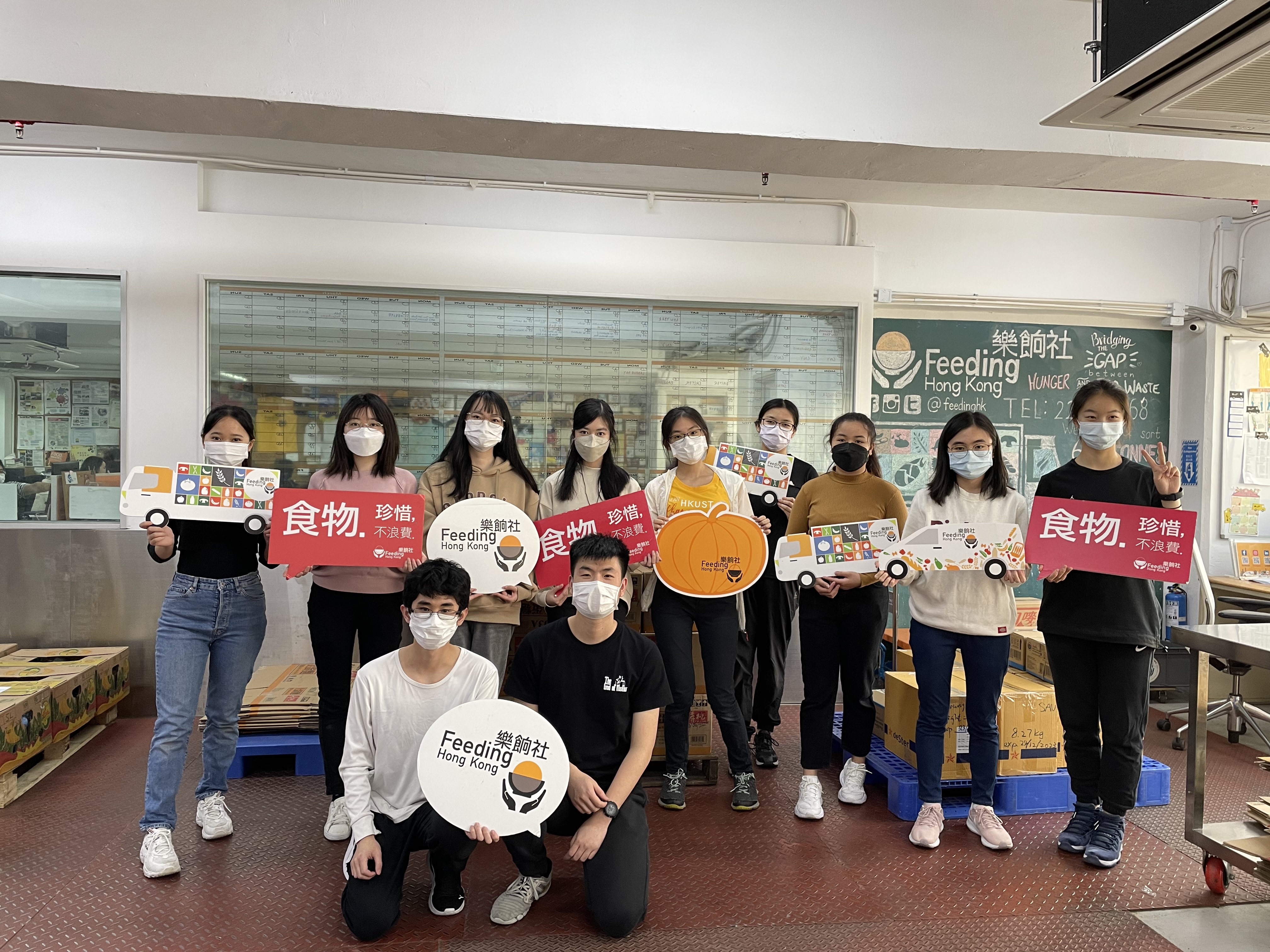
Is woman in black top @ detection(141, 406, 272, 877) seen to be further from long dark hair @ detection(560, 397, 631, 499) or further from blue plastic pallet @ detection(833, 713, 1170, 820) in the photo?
Answer: blue plastic pallet @ detection(833, 713, 1170, 820)

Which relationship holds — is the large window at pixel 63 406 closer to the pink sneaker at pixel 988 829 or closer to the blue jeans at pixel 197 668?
the blue jeans at pixel 197 668

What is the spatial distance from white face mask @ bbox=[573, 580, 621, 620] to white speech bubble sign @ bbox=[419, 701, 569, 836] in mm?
343

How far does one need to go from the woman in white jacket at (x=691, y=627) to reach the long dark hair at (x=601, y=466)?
12 centimetres

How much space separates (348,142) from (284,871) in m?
2.53

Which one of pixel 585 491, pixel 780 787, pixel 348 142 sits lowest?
pixel 780 787

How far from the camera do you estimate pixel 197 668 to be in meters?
2.76

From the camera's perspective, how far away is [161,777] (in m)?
2.66

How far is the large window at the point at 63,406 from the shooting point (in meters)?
4.42

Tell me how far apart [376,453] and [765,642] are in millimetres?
1782

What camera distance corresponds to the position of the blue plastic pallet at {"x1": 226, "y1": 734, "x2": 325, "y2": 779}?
11.8 feet

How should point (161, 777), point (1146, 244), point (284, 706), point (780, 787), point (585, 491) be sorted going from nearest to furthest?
point (161, 777)
point (585, 491)
point (780, 787)
point (284, 706)
point (1146, 244)

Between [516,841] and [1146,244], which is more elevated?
[1146,244]

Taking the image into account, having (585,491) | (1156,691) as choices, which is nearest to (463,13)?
(585,491)

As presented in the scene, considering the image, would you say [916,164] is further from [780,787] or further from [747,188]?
[780,787]
